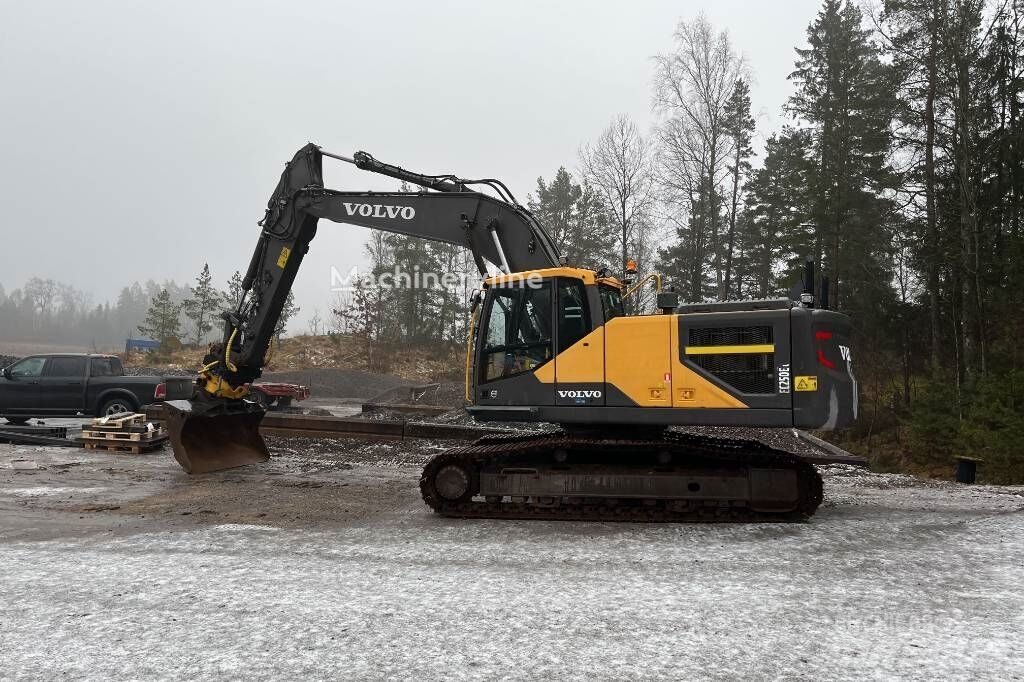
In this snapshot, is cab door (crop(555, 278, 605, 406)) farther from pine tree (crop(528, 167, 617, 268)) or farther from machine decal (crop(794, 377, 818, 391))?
pine tree (crop(528, 167, 617, 268))

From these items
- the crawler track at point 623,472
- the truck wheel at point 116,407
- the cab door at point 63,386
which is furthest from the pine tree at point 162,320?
the crawler track at point 623,472

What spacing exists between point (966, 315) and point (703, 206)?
1343 centimetres

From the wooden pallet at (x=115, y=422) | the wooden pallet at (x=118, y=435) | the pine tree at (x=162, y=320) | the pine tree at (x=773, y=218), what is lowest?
the wooden pallet at (x=118, y=435)

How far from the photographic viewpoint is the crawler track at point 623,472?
6.85 metres

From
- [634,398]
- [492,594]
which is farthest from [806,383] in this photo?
[492,594]

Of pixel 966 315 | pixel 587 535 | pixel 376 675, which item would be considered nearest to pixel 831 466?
pixel 587 535

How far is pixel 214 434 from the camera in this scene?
10312 millimetres

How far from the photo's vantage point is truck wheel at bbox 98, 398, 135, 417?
48.1ft

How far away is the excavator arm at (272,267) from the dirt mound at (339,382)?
23915 mm

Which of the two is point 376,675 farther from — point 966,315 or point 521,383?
point 966,315

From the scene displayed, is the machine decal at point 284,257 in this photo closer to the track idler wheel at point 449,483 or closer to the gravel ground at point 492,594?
the gravel ground at point 492,594

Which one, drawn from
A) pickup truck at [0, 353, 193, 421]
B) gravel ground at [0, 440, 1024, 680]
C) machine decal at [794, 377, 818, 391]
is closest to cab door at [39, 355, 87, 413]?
pickup truck at [0, 353, 193, 421]

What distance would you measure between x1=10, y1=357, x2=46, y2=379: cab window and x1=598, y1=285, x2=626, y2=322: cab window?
44.8ft

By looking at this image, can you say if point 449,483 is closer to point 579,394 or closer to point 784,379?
point 579,394
